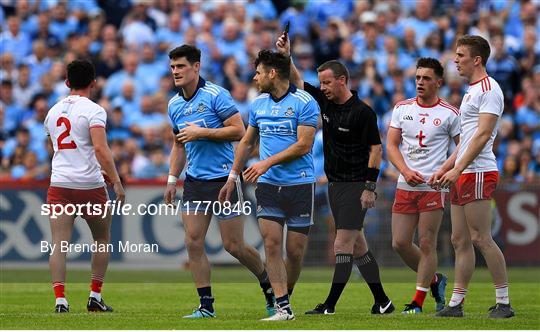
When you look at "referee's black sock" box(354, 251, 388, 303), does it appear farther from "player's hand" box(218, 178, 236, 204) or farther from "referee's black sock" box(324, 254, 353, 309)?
"player's hand" box(218, 178, 236, 204)

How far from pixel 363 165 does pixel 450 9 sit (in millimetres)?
13876

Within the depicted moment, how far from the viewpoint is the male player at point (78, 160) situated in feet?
43.1

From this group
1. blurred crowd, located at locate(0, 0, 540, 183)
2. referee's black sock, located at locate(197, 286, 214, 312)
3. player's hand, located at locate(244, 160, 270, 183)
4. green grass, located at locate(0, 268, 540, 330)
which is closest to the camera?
green grass, located at locate(0, 268, 540, 330)

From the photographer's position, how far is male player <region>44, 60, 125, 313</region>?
13125mm

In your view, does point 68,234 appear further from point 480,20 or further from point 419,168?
point 480,20

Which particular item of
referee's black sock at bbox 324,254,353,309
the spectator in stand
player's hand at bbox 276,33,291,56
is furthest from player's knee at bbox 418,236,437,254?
the spectator in stand

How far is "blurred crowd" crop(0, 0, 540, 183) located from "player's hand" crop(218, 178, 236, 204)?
29.8ft

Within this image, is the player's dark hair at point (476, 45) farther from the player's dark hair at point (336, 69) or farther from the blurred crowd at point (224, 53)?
the blurred crowd at point (224, 53)

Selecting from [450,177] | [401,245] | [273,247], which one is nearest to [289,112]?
[273,247]

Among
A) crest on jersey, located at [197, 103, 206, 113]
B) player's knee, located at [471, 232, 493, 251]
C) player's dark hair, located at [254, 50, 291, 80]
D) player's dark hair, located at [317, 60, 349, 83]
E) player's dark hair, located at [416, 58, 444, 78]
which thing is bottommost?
player's knee, located at [471, 232, 493, 251]

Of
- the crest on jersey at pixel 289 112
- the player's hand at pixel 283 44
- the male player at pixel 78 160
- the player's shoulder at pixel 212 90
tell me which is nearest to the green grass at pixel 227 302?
the male player at pixel 78 160

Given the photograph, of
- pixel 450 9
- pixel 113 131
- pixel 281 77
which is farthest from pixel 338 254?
pixel 450 9

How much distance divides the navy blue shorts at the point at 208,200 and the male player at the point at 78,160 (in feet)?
2.56

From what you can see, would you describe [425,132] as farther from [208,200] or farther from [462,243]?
[208,200]
